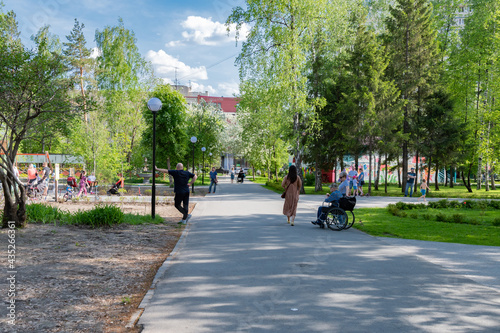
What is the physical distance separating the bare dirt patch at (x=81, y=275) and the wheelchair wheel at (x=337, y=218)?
4020 mm

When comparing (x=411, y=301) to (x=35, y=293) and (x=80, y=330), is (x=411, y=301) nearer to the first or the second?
(x=80, y=330)

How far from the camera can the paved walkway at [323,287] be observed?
3.94 meters

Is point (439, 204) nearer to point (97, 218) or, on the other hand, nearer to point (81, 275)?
point (97, 218)

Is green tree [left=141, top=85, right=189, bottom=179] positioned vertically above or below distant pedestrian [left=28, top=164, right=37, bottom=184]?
above

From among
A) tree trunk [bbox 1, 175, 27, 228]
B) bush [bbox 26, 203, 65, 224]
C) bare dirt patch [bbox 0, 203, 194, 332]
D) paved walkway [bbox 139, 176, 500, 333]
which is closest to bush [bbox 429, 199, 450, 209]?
paved walkway [bbox 139, 176, 500, 333]

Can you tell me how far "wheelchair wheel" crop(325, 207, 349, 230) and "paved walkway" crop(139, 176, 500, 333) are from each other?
1507 millimetres

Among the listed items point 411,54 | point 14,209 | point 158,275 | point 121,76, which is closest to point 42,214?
point 14,209

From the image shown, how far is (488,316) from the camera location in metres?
4.12

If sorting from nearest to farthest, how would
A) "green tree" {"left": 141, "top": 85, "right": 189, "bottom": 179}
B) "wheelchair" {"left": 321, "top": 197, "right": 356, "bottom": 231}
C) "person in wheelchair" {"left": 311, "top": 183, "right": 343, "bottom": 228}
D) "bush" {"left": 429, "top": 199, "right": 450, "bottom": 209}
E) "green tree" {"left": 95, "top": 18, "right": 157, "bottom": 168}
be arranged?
"wheelchair" {"left": 321, "top": 197, "right": 356, "bottom": 231}, "person in wheelchair" {"left": 311, "top": 183, "right": 343, "bottom": 228}, "bush" {"left": 429, "top": 199, "right": 450, "bottom": 209}, "green tree" {"left": 141, "top": 85, "right": 189, "bottom": 179}, "green tree" {"left": 95, "top": 18, "right": 157, "bottom": 168}

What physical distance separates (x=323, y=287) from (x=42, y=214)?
8275mm

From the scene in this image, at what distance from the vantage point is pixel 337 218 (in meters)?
10.4

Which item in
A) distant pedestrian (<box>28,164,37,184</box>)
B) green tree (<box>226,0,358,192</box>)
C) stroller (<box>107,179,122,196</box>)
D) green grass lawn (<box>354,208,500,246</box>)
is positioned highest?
green tree (<box>226,0,358,192</box>)

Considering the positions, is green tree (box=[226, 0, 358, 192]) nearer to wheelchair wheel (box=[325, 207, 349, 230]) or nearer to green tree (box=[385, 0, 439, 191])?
green tree (box=[385, 0, 439, 191])

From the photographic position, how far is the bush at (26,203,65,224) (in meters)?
9.98
